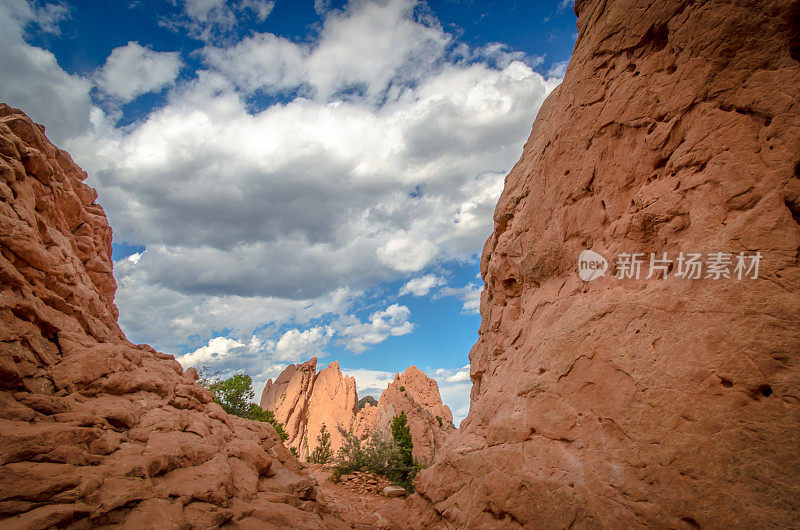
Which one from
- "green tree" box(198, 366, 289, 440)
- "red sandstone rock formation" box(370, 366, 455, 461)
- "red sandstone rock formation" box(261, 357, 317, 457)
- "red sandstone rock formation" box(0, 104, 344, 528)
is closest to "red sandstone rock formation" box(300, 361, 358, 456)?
"red sandstone rock formation" box(261, 357, 317, 457)

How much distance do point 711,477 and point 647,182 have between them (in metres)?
5.17

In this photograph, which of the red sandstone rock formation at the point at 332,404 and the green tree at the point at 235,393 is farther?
the red sandstone rock formation at the point at 332,404

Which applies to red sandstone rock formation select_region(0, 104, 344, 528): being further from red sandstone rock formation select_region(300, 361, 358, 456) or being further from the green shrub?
red sandstone rock formation select_region(300, 361, 358, 456)

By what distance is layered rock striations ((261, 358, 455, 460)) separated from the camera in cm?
4856

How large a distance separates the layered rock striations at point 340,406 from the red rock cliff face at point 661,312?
40.0m

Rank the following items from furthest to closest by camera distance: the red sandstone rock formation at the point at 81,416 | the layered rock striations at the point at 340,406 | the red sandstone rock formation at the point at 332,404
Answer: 1. the red sandstone rock formation at the point at 332,404
2. the layered rock striations at the point at 340,406
3. the red sandstone rock formation at the point at 81,416

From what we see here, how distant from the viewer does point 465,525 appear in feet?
24.1

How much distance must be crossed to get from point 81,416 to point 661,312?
1001cm

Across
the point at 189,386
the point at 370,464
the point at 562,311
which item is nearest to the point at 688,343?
the point at 562,311

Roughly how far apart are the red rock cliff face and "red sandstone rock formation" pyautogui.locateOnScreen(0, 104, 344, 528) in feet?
16.5

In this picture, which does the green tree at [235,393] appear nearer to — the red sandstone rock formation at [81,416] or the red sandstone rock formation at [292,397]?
the red sandstone rock formation at [81,416]

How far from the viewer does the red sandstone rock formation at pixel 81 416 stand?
4.95 metres

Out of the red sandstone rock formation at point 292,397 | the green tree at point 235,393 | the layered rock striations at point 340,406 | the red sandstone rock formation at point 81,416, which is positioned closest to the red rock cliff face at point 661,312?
the red sandstone rock formation at point 81,416

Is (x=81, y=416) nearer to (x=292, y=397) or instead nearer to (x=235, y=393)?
(x=235, y=393)
